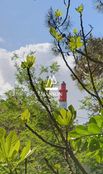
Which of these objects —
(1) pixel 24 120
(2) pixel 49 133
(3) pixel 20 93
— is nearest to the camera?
(1) pixel 24 120

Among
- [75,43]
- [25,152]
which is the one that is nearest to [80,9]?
[75,43]

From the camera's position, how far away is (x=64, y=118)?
76 cm

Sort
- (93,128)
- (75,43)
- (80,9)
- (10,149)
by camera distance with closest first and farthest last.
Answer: (10,149) → (93,128) → (75,43) → (80,9)

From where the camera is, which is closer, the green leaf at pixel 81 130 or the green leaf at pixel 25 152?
the green leaf at pixel 25 152

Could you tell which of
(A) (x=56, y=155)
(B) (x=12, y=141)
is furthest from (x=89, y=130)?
(A) (x=56, y=155)

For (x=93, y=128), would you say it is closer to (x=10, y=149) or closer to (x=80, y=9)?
(x=10, y=149)

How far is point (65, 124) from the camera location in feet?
2.47

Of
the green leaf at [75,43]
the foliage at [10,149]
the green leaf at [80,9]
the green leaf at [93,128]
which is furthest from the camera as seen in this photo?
the green leaf at [80,9]

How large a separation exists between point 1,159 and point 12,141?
3 centimetres

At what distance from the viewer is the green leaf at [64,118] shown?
0.75 metres

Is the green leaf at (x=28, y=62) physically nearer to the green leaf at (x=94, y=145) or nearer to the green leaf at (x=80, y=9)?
the green leaf at (x=94, y=145)

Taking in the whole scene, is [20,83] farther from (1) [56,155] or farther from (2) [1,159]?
(2) [1,159]

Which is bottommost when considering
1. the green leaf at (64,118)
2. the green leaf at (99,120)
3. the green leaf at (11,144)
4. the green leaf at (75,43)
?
the green leaf at (11,144)

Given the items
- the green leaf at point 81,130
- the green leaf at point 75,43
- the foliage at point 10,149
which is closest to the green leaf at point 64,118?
the green leaf at point 81,130
